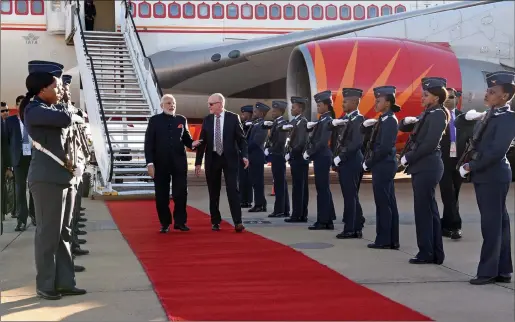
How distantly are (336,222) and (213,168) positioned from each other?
5.81ft

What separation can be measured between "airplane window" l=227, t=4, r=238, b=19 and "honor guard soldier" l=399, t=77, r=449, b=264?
911cm

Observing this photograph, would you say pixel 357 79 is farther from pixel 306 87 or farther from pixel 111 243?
pixel 111 243

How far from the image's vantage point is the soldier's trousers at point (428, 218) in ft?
18.2

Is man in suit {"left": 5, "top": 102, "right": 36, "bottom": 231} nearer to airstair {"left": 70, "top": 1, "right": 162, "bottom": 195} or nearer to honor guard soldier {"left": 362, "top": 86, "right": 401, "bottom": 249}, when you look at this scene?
airstair {"left": 70, "top": 1, "right": 162, "bottom": 195}

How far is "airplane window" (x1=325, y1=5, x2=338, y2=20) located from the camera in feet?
48.6

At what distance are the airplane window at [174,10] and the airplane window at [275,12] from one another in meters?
1.90

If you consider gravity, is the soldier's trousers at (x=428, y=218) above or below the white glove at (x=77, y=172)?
below

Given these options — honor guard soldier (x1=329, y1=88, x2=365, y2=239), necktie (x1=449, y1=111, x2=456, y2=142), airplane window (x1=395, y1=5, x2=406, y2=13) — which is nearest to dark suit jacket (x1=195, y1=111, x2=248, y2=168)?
honor guard soldier (x1=329, y1=88, x2=365, y2=239)

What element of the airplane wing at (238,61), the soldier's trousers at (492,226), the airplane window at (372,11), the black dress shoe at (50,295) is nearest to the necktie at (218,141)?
the soldier's trousers at (492,226)

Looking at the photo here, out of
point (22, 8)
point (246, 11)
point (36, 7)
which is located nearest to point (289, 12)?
point (246, 11)

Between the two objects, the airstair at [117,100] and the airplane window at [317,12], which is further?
the airplane window at [317,12]

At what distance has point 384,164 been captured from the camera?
6289 mm

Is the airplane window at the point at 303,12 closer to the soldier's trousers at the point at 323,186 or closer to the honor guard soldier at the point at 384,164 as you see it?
the soldier's trousers at the point at 323,186

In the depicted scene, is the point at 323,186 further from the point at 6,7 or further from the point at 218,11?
the point at 6,7
